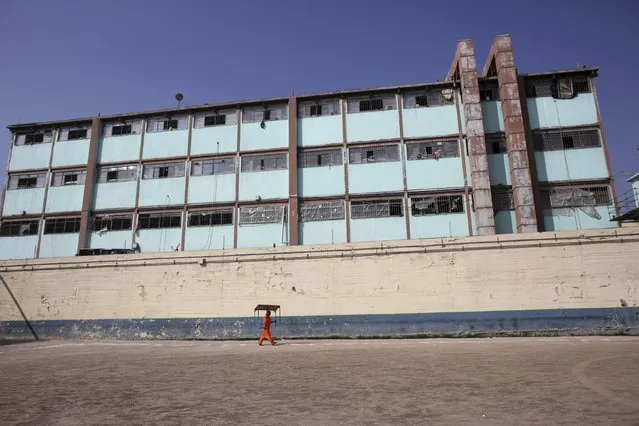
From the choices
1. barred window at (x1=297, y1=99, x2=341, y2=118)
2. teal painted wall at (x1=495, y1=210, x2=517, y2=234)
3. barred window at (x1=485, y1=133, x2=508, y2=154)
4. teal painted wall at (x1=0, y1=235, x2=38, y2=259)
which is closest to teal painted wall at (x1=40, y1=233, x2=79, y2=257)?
teal painted wall at (x1=0, y1=235, x2=38, y2=259)

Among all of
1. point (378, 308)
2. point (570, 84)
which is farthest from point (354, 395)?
point (570, 84)

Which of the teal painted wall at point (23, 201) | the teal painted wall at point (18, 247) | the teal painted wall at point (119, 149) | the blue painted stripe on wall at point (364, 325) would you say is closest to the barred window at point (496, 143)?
the blue painted stripe on wall at point (364, 325)

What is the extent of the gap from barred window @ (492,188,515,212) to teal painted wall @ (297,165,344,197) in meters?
9.03

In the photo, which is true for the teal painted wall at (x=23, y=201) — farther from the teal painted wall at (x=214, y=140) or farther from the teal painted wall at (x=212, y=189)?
the teal painted wall at (x=214, y=140)

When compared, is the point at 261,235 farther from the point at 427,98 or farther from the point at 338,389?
the point at 338,389

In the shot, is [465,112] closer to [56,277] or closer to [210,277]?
[210,277]

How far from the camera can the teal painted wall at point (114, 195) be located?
28.5 meters

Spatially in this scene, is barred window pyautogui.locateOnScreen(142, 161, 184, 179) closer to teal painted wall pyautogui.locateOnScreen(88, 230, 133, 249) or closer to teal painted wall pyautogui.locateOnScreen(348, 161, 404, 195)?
teal painted wall pyautogui.locateOnScreen(88, 230, 133, 249)

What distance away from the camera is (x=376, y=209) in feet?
84.6

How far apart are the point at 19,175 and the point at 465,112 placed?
3075cm

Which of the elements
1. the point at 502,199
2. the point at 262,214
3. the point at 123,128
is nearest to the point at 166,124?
the point at 123,128

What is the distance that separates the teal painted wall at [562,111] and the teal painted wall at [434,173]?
17.6 ft

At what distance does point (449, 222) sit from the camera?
25.0 meters

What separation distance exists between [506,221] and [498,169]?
3.19 m
